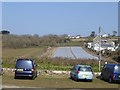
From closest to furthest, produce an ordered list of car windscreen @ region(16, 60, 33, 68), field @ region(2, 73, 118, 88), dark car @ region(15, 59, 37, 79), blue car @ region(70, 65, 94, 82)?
1. field @ region(2, 73, 118, 88)
2. dark car @ region(15, 59, 37, 79)
3. car windscreen @ region(16, 60, 33, 68)
4. blue car @ region(70, 65, 94, 82)

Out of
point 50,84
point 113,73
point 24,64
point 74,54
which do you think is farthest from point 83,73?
point 74,54

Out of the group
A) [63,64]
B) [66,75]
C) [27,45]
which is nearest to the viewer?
[66,75]

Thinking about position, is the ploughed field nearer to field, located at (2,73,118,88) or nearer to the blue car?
the blue car

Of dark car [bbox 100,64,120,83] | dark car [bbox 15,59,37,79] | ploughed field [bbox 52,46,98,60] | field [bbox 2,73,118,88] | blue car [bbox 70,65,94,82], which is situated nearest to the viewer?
field [bbox 2,73,118,88]

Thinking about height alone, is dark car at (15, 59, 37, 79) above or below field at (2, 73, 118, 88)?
above

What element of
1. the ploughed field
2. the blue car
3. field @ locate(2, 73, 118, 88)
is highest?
the ploughed field

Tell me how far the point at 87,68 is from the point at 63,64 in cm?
2011

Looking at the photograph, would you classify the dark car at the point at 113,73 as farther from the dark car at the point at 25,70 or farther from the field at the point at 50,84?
the dark car at the point at 25,70

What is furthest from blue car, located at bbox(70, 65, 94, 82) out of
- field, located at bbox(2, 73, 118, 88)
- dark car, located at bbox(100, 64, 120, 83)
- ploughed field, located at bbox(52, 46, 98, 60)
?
ploughed field, located at bbox(52, 46, 98, 60)

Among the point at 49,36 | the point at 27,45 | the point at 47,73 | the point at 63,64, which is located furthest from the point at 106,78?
the point at 49,36

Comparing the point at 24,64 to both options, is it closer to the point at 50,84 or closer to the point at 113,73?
the point at 50,84

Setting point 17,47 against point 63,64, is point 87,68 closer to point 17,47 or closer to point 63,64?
point 63,64

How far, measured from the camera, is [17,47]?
375 ft

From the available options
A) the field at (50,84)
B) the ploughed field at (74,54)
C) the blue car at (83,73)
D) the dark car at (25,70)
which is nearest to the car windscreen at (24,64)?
the dark car at (25,70)
